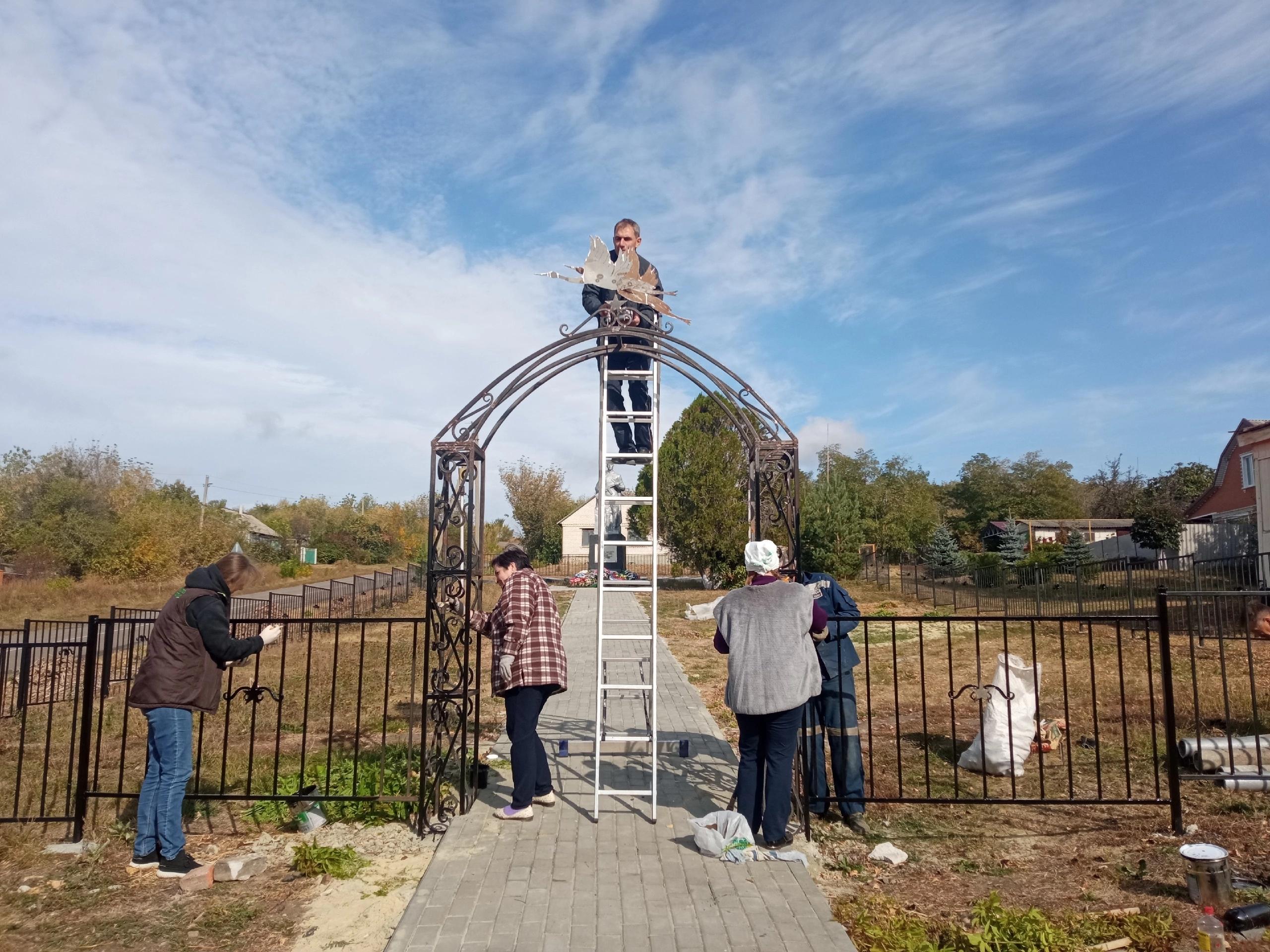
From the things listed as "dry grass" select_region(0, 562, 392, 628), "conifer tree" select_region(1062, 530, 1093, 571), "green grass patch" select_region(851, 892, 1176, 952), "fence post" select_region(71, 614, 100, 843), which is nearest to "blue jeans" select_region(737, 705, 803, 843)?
"green grass patch" select_region(851, 892, 1176, 952)

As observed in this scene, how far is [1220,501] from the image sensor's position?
110 ft

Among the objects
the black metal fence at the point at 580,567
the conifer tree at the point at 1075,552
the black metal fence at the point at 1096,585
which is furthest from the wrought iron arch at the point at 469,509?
the black metal fence at the point at 580,567

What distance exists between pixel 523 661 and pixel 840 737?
2033 mm

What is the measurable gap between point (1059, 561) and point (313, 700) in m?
32.8

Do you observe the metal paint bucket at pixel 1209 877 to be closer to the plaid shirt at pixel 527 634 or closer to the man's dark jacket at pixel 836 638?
the man's dark jacket at pixel 836 638

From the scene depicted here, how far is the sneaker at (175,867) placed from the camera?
442 centimetres

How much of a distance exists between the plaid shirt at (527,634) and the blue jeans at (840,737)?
1.62m

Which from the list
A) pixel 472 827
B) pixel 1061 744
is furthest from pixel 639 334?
pixel 1061 744

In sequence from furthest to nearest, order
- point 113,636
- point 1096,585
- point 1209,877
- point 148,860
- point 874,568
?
1. point 874,568
2. point 1096,585
3. point 113,636
4. point 148,860
5. point 1209,877

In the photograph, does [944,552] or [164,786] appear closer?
[164,786]

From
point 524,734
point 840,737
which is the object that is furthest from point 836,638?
point 524,734

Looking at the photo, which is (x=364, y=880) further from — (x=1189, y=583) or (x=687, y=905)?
(x=1189, y=583)

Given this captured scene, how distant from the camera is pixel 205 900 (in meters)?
4.20

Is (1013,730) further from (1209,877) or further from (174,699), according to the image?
(174,699)
